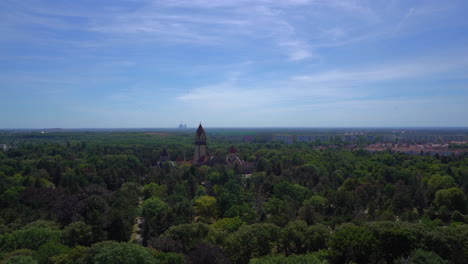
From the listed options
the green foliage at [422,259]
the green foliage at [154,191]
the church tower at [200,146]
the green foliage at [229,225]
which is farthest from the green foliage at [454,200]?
the church tower at [200,146]

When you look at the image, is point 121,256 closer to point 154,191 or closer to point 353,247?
point 353,247

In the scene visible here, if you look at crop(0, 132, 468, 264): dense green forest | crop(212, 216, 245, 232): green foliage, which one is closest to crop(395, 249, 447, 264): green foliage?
crop(0, 132, 468, 264): dense green forest

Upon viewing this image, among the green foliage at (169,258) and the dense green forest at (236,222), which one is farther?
the dense green forest at (236,222)

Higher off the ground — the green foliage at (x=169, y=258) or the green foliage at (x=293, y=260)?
the green foliage at (x=293, y=260)

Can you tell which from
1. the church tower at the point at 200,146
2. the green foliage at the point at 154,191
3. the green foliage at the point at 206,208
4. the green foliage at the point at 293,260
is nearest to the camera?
the green foliage at the point at 293,260

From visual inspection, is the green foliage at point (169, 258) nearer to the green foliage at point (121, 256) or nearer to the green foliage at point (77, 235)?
the green foliage at point (121, 256)

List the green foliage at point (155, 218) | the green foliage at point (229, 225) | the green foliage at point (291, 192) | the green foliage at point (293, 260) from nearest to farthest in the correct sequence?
the green foliage at point (293, 260) < the green foliage at point (155, 218) < the green foliage at point (229, 225) < the green foliage at point (291, 192)

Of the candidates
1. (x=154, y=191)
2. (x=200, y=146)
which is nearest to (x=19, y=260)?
(x=154, y=191)

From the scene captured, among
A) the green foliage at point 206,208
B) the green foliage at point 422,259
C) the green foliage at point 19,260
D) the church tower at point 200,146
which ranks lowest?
the green foliage at point 206,208

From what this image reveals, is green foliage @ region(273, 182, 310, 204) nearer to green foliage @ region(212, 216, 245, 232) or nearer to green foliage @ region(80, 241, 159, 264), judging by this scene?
green foliage @ region(212, 216, 245, 232)

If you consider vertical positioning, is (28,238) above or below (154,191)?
above

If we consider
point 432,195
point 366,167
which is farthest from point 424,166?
point 432,195

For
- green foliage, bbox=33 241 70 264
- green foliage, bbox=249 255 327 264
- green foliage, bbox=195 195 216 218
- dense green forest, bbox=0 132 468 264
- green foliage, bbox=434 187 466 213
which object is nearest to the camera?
green foliage, bbox=249 255 327 264
